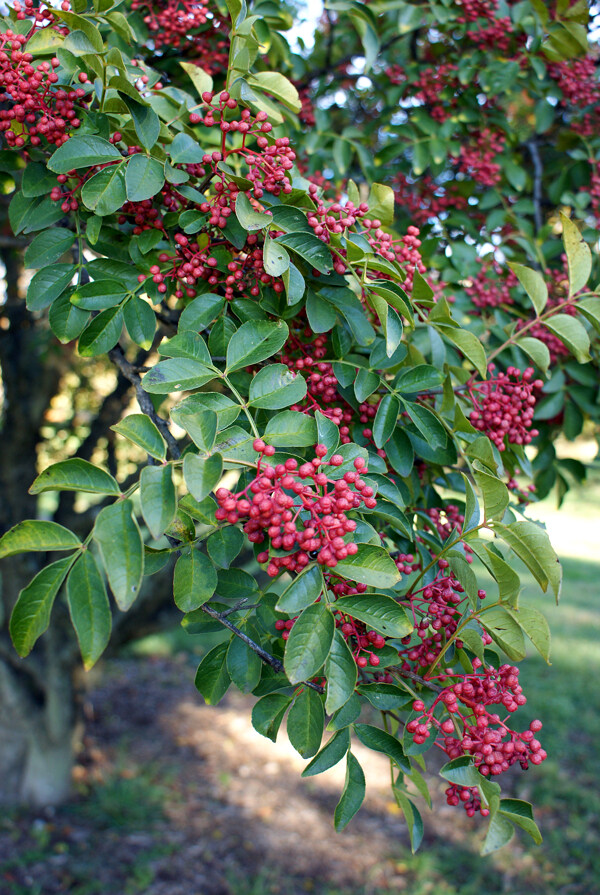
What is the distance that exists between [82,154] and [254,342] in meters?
0.45

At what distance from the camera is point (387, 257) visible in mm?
1179

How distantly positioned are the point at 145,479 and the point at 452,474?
2.90 feet

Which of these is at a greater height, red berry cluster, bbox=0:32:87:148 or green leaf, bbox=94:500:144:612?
red berry cluster, bbox=0:32:87:148

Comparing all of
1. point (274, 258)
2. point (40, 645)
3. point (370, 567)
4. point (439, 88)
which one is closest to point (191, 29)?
point (439, 88)

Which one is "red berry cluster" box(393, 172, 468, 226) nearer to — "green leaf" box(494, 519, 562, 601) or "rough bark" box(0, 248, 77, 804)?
"green leaf" box(494, 519, 562, 601)

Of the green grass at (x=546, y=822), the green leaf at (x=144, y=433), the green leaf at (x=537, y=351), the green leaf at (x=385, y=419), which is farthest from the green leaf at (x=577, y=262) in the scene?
the green grass at (x=546, y=822)

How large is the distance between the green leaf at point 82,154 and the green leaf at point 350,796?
111 centimetres

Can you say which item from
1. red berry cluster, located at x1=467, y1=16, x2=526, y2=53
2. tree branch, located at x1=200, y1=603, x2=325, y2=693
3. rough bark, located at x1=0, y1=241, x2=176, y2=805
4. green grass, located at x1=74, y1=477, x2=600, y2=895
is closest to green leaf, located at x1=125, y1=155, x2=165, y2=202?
tree branch, located at x1=200, y1=603, x2=325, y2=693

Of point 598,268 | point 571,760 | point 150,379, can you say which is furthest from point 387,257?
point 571,760

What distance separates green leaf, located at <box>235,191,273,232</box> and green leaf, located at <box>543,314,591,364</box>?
0.70 m

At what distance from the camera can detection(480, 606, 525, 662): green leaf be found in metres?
0.98

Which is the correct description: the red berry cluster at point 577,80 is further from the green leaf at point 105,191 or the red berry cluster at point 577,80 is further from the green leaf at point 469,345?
the green leaf at point 105,191

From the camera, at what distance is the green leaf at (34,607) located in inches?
34.6

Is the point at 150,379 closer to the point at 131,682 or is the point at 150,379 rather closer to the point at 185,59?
the point at 185,59
